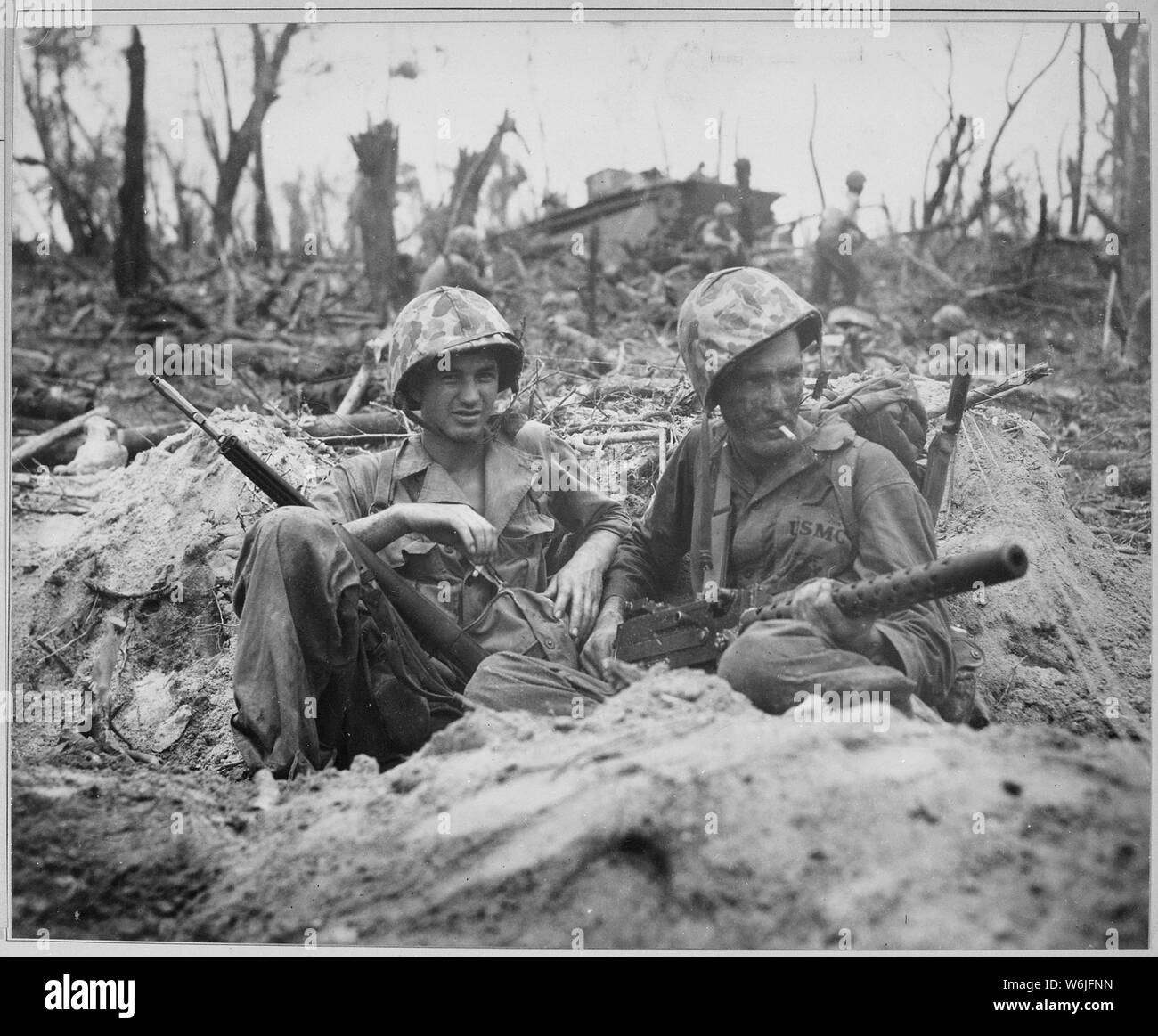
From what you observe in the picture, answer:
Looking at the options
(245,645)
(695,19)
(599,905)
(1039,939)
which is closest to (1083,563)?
(1039,939)

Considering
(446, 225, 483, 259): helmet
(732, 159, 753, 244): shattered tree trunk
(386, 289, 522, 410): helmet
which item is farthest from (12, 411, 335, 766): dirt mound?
(732, 159, 753, 244): shattered tree trunk

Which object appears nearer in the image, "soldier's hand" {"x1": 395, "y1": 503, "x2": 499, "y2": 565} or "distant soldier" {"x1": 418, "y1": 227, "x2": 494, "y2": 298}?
"soldier's hand" {"x1": 395, "y1": 503, "x2": 499, "y2": 565}

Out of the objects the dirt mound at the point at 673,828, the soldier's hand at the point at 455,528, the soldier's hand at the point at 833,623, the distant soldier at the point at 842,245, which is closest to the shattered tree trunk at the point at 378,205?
the soldier's hand at the point at 455,528

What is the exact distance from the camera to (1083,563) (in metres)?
7.08

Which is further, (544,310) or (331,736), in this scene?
(544,310)

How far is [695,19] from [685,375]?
6.46ft

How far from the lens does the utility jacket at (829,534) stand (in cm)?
644

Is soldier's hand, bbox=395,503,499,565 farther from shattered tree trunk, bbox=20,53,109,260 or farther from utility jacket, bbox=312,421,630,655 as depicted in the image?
shattered tree trunk, bbox=20,53,109,260

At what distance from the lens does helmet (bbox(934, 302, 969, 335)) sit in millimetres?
7309

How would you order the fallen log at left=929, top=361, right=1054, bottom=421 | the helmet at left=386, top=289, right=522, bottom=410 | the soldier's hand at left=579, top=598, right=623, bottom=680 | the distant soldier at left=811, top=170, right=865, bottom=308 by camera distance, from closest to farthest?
the soldier's hand at left=579, top=598, right=623, bottom=680
the helmet at left=386, top=289, right=522, bottom=410
the fallen log at left=929, top=361, right=1054, bottom=421
the distant soldier at left=811, top=170, right=865, bottom=308

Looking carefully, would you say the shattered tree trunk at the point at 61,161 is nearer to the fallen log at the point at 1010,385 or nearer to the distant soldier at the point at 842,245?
the distant soldier at the point at 842,245

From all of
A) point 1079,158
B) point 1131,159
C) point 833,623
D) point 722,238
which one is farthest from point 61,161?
point 1131,159

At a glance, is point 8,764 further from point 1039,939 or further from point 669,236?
point 1039,939

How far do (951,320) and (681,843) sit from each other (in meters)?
3.25
